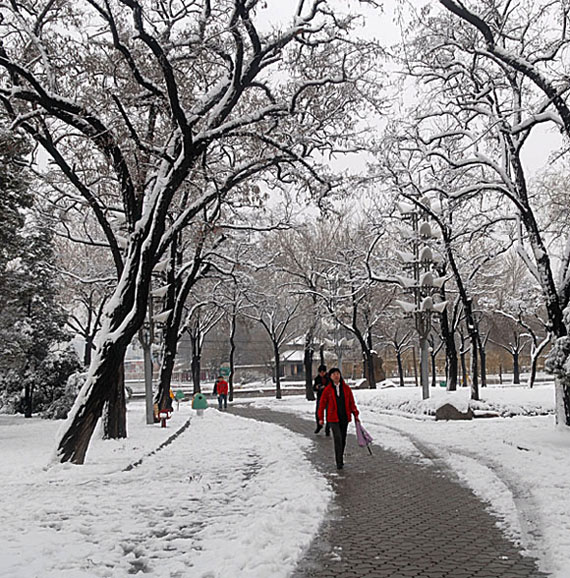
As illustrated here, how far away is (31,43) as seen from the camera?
14000 millimetres

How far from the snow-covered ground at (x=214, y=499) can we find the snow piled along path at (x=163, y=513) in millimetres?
17

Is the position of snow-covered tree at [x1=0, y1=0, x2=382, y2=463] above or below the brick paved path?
above

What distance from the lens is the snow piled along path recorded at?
637 centimetres

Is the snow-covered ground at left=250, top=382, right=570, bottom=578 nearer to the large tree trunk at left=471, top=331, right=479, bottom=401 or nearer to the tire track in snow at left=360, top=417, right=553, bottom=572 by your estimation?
the tire track in snow at left=360, top=417, right=553, bottom=572

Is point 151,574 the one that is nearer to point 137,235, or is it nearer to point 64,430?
point 64,430

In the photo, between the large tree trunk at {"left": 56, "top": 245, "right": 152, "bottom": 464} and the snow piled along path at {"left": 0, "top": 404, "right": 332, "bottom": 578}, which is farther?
the large tree trunk at {"left": 56, "top": 245, "right": 152, "bottom": 464}

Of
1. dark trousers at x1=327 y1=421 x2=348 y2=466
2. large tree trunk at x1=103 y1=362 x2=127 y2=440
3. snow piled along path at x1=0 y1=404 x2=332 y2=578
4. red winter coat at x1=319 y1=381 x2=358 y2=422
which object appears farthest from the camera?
large tree trunk at x1=103 y1=362 x2=127 y2=440

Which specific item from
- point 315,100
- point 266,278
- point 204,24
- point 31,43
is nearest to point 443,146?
point 315,100

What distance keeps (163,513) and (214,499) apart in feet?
3.51

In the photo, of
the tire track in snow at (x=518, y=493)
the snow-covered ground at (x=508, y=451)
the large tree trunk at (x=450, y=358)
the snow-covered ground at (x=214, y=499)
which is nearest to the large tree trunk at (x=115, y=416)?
the snow-covered ground at (x=214, y=499)

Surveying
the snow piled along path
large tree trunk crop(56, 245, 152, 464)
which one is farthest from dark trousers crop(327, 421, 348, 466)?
large tree trunk crop(56, 245, 152, 464)

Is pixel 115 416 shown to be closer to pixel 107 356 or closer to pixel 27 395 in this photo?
pixel 107 356

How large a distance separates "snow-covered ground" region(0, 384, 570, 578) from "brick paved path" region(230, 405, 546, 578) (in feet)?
0.81

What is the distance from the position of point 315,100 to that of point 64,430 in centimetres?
879
